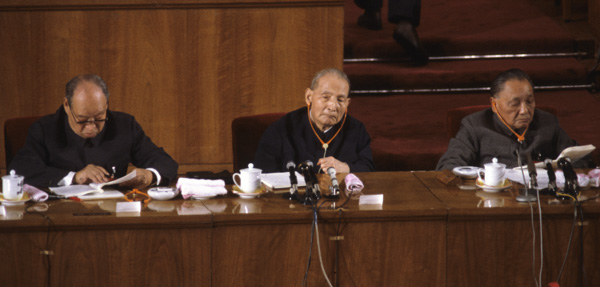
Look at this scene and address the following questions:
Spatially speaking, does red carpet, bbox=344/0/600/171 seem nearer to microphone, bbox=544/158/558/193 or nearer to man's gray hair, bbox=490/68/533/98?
man's gray hair, bbox=490/68/533/98

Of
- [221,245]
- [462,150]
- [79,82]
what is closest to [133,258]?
[221,245]

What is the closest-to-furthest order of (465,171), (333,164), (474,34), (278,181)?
(278,181) → (465,171) → (333,164) → (474,34)

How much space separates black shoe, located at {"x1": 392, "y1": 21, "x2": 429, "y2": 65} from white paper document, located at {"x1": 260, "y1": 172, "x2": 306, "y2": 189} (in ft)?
10.4

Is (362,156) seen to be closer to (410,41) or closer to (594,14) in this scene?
(410,41)

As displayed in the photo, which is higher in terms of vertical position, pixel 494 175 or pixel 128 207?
pixel 494 175

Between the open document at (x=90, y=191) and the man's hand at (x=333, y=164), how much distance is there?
34.6 inches

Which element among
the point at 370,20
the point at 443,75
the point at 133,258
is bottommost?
the point at 133,258

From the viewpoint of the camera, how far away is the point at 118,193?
320cm

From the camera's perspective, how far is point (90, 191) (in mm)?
3164

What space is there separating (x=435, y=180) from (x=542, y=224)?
0.61 metres

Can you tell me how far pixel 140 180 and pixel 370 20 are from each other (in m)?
4.22

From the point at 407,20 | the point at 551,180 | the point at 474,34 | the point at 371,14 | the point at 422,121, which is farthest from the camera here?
the point at 371,14

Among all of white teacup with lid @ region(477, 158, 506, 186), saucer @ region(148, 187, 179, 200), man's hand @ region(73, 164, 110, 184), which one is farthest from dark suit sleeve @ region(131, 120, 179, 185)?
white teacup with lid @ region(477, 158, 506, 186)

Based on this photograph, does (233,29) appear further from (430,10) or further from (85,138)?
(430,10)
